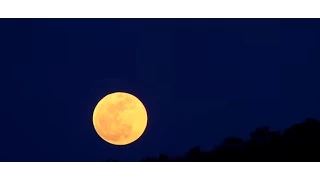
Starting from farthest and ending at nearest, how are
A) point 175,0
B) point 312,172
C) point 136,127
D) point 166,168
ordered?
point 136,127
point 312,172
point 166,168
point 175,0

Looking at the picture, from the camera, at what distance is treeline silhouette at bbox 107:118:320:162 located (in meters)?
2.45

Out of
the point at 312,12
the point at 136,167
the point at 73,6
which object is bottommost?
the point at 136,167

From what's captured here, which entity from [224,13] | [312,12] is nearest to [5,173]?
[224,13]

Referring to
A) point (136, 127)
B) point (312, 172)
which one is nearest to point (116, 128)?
point (136, 127)

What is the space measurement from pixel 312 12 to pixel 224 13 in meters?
0.30

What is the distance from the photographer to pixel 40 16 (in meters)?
1.73

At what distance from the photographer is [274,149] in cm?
635

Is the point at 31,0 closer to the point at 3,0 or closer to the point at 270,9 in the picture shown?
the point at 3,0

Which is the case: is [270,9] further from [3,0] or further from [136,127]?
[136,127]

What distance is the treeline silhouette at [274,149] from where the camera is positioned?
96.3 inches

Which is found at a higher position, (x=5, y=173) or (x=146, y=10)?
(x=146, y=10)

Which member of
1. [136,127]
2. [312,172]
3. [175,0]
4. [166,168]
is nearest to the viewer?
[175,0]

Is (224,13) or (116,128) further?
(116,128)

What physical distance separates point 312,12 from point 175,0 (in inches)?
18.3
